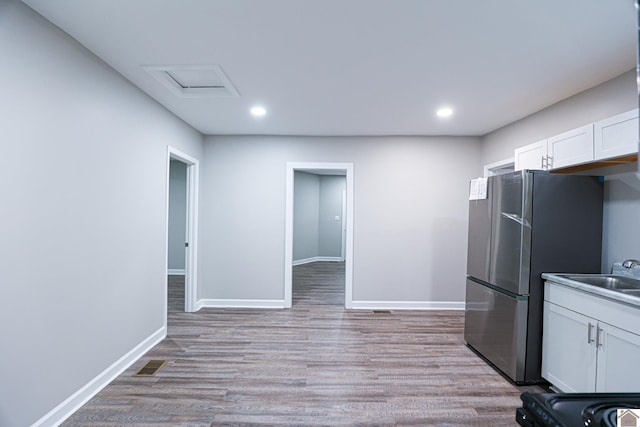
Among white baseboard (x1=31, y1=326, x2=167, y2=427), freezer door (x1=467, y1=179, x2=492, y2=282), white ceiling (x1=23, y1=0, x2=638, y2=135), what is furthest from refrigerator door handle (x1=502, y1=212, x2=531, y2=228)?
white baseboard (x1=31, y1=326, x2=167, y2=427)

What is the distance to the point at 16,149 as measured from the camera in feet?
5.87

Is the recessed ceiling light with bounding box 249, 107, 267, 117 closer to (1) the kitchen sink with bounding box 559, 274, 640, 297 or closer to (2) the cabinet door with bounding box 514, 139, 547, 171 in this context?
(2) the cabinet door with bounding box 514, 139, 547, 171

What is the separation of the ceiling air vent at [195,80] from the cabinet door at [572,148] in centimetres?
281

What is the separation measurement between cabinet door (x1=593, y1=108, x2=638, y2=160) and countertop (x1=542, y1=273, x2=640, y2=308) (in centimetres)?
89

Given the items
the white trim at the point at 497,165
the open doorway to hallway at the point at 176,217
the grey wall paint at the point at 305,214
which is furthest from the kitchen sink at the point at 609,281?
the open doorway to hallway at the point at 176,217

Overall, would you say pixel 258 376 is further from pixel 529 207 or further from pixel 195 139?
pixel 195 139

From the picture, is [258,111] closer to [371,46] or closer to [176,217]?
[371,46]

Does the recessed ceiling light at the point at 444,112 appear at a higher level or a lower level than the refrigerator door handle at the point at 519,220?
higher

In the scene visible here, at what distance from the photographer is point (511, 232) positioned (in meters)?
2.75

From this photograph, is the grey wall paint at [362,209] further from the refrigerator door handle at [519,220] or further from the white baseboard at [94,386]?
the refrigerator door handle at [519,220]

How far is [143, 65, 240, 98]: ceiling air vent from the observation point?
2.59 metres

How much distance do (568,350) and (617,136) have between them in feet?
5.04

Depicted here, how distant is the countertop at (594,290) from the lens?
1.92 m

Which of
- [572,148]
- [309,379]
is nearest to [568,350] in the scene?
[572,148]
